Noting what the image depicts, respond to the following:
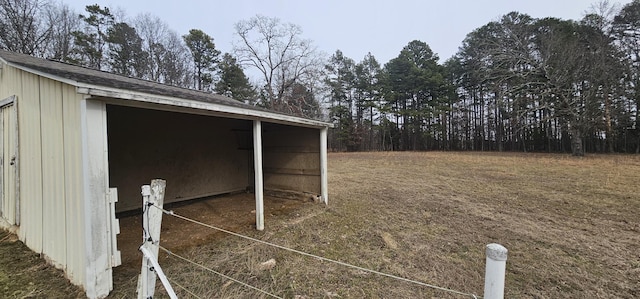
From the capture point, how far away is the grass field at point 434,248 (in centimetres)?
263

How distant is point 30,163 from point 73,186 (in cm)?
143

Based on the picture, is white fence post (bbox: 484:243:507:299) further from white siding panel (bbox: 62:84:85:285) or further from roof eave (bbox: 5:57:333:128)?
white siding panel (bbox: 62:84:85:285)

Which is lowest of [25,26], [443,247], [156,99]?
[443,247]

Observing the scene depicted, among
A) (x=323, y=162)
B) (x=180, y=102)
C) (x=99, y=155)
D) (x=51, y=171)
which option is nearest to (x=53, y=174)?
(x=51, y=171)

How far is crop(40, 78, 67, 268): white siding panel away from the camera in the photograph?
2.72 meters

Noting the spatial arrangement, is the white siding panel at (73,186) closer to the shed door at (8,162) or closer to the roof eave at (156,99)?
the roof eave at (156,99)

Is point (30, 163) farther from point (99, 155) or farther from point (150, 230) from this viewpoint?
point (150, 230)

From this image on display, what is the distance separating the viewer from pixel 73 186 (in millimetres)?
2572

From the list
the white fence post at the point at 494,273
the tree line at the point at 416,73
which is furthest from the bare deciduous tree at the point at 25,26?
the white fence post at the point at 494,273

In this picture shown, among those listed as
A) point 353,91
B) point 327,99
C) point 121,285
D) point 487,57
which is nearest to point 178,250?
point 121,285

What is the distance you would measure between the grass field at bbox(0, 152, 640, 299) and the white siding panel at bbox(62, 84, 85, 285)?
17.8 inches

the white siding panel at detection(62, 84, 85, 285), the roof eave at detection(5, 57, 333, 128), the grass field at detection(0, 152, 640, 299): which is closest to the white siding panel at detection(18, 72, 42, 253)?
the roof eave at detection(5, 57, 333, 128)

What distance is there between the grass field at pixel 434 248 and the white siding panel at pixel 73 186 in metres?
0.45

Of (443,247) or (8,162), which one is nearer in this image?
(443,247)
